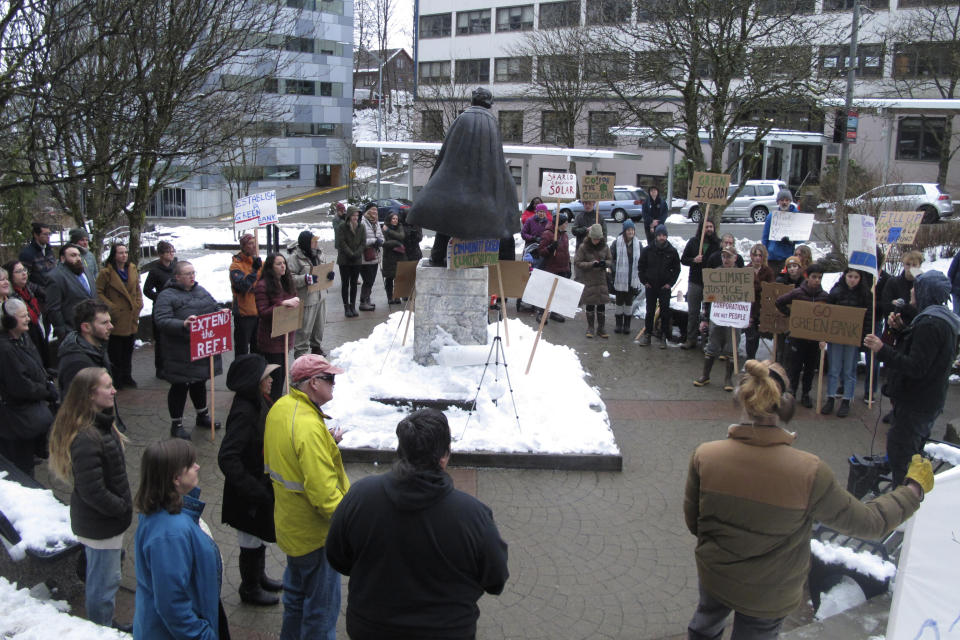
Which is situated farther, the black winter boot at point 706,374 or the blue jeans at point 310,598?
the black winter boot at point 706,374

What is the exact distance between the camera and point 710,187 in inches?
460

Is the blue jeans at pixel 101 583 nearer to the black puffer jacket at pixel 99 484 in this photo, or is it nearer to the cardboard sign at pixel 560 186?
the black puffer jacket at pixel 99 484

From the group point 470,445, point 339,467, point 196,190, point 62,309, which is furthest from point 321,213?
point 339,467

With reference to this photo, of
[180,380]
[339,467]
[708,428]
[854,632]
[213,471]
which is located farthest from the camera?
[708,428]

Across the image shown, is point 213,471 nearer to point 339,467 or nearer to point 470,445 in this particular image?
point 470,445

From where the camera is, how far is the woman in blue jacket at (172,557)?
10.3 ft

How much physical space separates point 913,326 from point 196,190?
130 ft

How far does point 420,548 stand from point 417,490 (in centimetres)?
21

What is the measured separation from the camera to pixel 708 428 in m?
8.22

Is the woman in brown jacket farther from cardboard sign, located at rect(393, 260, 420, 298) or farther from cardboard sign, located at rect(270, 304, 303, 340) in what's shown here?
cardboard sign, located at rect(393, 260, 420, 298)

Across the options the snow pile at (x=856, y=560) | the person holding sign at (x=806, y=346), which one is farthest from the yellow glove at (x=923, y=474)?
the person holding sign at (x=806, y=346)

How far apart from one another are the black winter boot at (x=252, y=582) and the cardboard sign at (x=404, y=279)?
498 centimetres

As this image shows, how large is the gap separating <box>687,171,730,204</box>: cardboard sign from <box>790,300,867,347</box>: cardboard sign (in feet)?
11.3

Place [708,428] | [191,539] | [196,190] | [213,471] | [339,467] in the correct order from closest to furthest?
1. [191,539]
2. [339,467]
3. [213,471]
4. [708,428]
5. [196,190]
